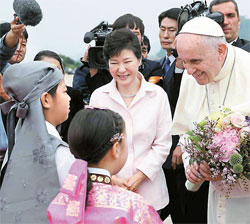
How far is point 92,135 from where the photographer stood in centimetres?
222

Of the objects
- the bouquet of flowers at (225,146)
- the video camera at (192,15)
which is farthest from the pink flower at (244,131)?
the video camera at (192,15)

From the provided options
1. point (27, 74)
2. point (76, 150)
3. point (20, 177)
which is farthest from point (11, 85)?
point (76, 150)

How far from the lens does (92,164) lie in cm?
227

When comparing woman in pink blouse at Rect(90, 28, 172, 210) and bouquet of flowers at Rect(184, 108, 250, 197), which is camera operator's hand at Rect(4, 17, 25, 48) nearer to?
woman in pink blouse at Rect(90, 28, 172, 210)

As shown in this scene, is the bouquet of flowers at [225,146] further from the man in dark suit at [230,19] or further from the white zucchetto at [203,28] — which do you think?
the man in dark suit at [230,19]

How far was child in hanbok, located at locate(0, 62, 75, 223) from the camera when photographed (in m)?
2.62

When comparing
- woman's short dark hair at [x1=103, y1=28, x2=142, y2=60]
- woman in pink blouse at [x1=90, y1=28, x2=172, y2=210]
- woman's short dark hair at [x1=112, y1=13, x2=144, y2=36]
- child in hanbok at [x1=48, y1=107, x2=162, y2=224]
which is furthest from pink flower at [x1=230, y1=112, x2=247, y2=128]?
woman's short dark hair at [x1=112, y1=13, x2=144, y2=36]

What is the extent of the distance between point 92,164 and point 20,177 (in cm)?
58

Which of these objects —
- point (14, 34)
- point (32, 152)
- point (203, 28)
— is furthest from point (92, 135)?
point (14, 34)

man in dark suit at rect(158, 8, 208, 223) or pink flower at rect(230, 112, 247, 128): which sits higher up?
pink flower at rect(230, 112, 247, 128)

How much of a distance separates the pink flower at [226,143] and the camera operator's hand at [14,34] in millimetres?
1720

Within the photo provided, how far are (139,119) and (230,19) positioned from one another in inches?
66.5

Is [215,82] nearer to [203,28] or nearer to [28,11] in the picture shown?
[203,28]

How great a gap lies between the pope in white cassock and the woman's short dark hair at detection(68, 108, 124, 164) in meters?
0.79
